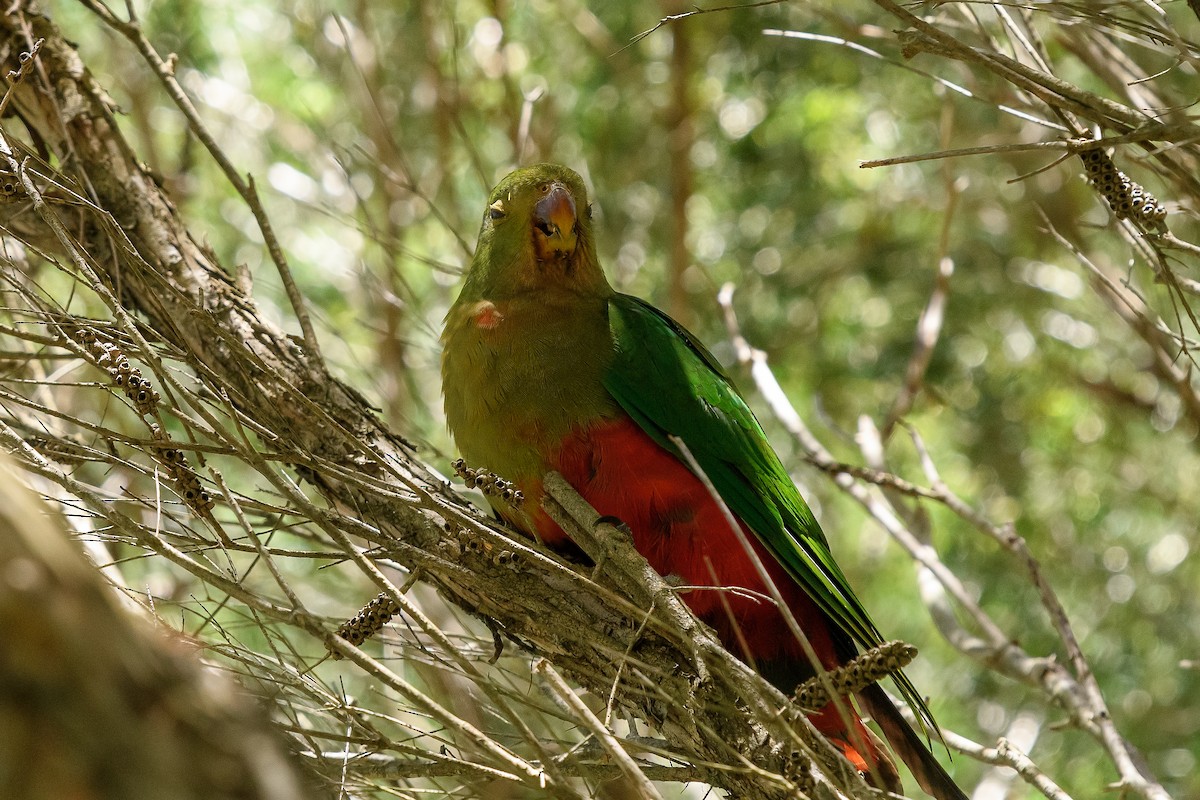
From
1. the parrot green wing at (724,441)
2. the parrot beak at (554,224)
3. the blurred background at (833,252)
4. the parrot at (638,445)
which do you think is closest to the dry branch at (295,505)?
the parrot at (638,445)

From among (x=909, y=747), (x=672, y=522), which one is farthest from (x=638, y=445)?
(x=909, y=747)

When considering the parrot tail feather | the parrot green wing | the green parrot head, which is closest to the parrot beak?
the green parrot head

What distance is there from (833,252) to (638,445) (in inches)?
135

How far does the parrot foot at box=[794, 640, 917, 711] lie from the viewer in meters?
1.93

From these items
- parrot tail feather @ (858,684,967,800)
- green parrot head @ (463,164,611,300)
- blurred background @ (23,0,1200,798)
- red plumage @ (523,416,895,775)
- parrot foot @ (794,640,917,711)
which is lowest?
parrot foot @ (794,640,917,711)

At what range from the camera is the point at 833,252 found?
605 cm

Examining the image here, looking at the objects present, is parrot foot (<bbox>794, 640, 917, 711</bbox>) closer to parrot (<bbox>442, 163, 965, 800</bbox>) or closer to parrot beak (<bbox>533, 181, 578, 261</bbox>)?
parrot (<bbox>442, 163, 965, 800</bbox>)

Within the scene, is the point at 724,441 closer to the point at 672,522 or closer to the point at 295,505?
the point at 672,522

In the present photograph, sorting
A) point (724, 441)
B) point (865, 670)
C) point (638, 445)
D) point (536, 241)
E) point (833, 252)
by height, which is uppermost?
point (833, 252)

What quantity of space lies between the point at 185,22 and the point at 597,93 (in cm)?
223

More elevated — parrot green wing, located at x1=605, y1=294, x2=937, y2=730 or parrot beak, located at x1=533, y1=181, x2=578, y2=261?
parrot beak, located at x1=533, y1=181, x2=578, y2=261

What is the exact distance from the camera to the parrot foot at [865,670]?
1930mm

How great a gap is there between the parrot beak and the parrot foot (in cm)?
163

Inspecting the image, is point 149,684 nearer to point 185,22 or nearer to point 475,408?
point 475,408
